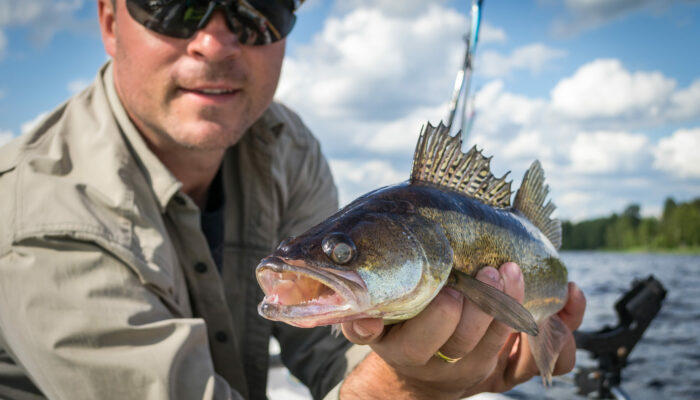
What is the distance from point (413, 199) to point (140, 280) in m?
1.49

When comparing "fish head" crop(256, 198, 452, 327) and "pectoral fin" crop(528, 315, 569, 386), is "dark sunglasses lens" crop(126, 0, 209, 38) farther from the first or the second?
"pectoral fin" crop(528, 315, 569, 386)

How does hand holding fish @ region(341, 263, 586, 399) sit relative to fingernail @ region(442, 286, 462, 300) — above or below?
below

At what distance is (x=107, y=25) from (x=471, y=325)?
280 cm

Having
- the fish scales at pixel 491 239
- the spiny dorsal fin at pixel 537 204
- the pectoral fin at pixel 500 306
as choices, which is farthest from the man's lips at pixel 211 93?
the pectoral fin at pixel 500 306

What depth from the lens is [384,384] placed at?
7.83 feet

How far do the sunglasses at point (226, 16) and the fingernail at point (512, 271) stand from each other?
204 centimetres

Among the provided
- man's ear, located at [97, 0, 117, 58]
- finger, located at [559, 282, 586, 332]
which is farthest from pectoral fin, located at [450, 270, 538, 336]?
man's ear, located at [97, 0, 117, 58]

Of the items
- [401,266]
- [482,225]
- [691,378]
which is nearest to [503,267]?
[482,225]

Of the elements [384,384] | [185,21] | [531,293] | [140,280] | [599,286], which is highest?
[185,21]

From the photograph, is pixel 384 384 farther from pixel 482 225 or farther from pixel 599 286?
pixel 599 286

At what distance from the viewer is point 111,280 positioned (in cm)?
251

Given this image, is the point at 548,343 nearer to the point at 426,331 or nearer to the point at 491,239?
the point at 491,239

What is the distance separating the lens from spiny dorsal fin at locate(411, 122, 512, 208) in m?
2.11

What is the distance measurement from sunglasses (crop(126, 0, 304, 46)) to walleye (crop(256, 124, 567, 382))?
1601 millimetres
